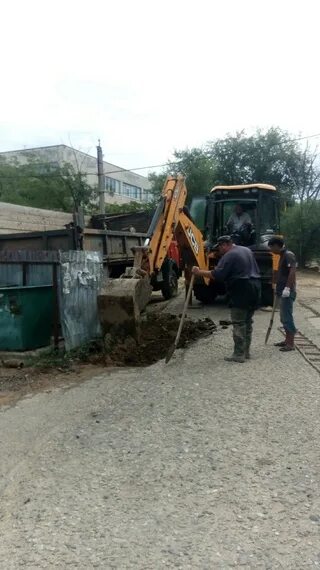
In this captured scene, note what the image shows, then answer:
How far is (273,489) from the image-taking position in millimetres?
3750

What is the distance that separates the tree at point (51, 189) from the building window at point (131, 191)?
3174cm

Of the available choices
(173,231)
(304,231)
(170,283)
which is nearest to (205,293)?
(170,283)

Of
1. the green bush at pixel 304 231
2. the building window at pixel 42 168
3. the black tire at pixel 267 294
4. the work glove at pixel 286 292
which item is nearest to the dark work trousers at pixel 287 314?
the work glove at pixel 286 292

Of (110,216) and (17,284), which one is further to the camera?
(110,216)

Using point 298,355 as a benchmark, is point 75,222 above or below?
above

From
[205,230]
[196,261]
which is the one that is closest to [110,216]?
[205,230]

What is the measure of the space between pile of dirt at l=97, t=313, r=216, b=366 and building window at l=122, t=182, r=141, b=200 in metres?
59.5

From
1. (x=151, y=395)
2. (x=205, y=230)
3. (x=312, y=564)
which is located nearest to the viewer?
(x=312, y=564)

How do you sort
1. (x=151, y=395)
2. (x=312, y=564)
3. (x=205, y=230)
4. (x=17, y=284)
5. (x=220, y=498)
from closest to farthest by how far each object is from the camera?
(x=312, y=564) < (x=220, y=498) < (x=151, y=395) < (x=17, y=284) < (x=205, y=230)

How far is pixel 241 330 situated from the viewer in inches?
292

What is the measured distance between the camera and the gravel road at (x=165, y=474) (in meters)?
3.11

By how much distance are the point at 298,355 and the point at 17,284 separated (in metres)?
4.78

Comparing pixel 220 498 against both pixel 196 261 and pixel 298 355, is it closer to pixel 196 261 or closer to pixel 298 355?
pixel 298 355

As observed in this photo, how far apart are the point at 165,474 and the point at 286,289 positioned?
4.66 metres
